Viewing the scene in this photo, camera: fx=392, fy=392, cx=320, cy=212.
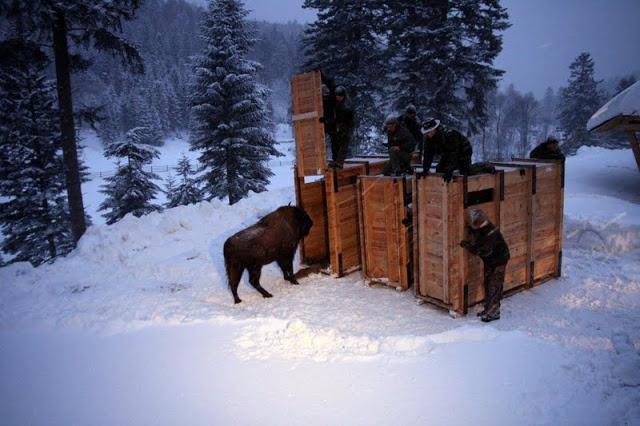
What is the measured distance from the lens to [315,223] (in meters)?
9.83

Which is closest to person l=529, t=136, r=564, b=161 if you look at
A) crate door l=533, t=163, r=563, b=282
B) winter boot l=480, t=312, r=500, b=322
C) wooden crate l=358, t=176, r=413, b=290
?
crate door l=533, t=163, r=563, b=282

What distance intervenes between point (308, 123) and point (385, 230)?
2872 millimetres

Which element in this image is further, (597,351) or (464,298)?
(464,298)

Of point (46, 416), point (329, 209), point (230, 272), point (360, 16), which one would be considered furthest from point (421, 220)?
point (360, 16)

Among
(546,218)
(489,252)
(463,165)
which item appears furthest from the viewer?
(546,218)

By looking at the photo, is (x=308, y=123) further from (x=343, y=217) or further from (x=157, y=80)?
(x=157, y=80)

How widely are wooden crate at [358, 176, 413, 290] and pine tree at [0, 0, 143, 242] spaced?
10.3m

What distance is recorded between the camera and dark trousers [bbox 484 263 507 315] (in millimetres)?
6672

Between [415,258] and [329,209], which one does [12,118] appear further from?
[415,258]

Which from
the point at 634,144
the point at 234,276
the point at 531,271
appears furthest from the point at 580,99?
the point at 234,276

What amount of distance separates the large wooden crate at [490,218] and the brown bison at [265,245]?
2.69 meters

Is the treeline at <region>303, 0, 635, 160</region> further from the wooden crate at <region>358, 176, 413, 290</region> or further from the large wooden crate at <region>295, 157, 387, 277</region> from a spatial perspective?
the wooden crate at <region>358, 176, 413, 290</region>

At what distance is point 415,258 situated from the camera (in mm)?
7578

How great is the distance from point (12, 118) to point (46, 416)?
17947 millimetres
